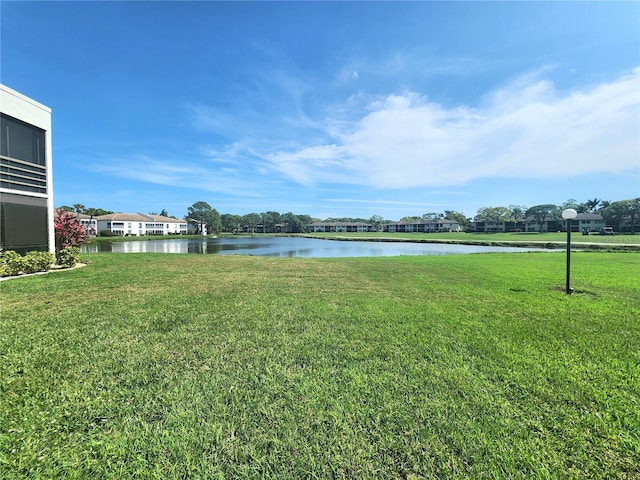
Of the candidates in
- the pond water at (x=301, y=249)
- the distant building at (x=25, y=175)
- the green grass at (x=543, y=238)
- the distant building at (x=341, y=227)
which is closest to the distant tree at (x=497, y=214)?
the green grass at (x=543, y=238)

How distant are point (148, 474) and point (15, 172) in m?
10.6

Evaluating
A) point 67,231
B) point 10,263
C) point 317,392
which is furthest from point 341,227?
point 317,392

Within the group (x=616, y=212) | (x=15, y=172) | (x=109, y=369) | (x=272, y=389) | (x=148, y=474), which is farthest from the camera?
(x=616, y=212)

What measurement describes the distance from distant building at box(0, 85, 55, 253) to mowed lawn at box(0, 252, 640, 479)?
16.1 feet

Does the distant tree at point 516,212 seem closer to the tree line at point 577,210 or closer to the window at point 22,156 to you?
the tree line at point 577,210

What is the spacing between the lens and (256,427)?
1.99 metres

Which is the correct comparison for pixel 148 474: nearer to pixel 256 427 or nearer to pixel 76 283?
pixel 256 427

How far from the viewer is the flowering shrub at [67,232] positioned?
34.7ft

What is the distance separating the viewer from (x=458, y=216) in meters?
104

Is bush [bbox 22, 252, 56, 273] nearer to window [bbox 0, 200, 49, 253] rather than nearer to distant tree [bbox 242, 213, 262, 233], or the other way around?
window [bbox 0, 200, 49, 253]

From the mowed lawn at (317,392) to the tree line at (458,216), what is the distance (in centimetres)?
7903

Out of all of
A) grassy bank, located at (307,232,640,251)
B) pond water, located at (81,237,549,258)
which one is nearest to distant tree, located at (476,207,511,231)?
grassy bank, located at (307,232,640,251)

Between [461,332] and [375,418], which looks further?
[461,332]

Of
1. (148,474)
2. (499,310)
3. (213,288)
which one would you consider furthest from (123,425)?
(499,310)
